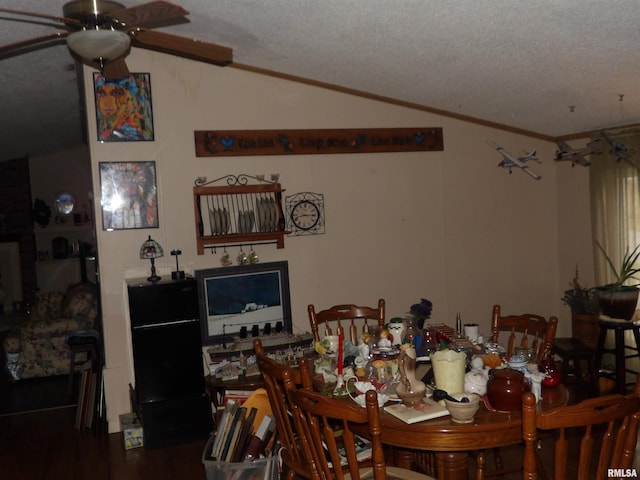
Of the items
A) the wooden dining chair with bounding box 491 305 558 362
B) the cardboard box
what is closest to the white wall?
the cardboard box

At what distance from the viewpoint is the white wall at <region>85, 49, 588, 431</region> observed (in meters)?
4.39

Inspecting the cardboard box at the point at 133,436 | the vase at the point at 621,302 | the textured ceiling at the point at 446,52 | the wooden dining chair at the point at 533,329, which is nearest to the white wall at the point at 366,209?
the textured ceiling at the point at 446,52

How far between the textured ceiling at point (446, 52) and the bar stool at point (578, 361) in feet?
5.82

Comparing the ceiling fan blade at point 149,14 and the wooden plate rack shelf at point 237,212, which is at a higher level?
the ceiling fan blade at point 149,14

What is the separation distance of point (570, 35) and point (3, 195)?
8.87 m

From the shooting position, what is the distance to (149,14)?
8.26 feet

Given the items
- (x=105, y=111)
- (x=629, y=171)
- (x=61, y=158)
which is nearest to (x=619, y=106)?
(x=629, y=171)

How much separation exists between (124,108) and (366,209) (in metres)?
2.08

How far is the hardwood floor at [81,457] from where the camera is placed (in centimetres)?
362

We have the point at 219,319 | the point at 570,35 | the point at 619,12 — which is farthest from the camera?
the point at 219,319

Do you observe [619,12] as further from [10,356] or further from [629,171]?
[10,356]

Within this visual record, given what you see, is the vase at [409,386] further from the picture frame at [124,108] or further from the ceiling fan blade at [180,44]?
the picture frame at [124,108]

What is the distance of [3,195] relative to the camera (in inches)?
365

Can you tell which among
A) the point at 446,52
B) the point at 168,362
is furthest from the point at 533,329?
the point at 168,362
